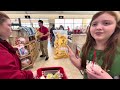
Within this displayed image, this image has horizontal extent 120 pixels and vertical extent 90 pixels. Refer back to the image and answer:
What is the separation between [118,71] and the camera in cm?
52

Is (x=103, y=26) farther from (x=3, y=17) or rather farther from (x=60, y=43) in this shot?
(x=60, y=43)

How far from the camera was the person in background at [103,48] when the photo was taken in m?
0.45

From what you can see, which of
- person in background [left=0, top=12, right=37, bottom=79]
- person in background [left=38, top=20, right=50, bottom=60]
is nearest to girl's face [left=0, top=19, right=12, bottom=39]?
person in background [left=0, top=12, right=37, bottom=79]

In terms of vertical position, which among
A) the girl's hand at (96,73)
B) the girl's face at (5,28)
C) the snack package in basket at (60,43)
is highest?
the girl's face at (5,28)

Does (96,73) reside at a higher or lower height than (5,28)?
lower

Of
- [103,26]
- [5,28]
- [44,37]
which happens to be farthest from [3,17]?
[44,37]

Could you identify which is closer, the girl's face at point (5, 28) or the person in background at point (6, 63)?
the person in background at point (6, 63)

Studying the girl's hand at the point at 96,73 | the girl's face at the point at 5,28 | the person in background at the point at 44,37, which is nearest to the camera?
the girl's hand at the point at 96,73

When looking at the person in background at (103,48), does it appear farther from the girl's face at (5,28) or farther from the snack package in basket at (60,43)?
the snack package in basket at (60,43)

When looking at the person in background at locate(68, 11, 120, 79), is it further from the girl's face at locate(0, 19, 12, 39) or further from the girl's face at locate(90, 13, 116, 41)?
the girl's face at locate(0, 19, 12, 39)

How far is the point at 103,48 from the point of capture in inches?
22.2

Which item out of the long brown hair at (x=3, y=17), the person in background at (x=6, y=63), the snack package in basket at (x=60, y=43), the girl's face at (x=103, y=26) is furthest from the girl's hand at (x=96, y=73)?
the snack package in basket at (x=60, y=43)
